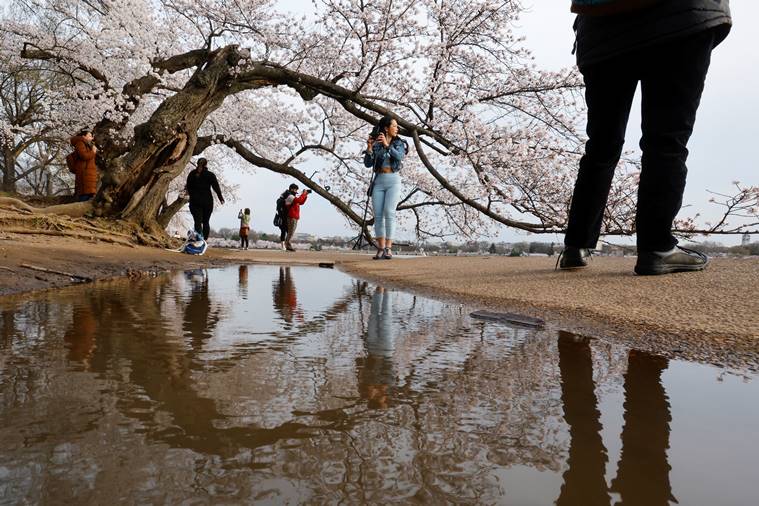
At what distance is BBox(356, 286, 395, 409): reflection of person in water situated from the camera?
3.85 feet

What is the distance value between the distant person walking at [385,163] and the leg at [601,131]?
3470mm

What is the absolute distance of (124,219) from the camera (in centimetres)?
820

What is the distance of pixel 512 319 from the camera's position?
235cm

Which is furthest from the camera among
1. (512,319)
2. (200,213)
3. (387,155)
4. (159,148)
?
(200,213)

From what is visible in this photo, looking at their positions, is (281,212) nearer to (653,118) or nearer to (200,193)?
(200,193)

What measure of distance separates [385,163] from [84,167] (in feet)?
19.0

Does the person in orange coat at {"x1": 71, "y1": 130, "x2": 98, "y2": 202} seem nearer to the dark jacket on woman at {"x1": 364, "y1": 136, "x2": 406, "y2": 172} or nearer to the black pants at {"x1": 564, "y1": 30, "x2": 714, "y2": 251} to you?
the dark jacket on woman at {"x1": 364, "y1": 136, "x2": 406, "y2": 172}

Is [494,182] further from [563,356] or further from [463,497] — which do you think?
[463,497]

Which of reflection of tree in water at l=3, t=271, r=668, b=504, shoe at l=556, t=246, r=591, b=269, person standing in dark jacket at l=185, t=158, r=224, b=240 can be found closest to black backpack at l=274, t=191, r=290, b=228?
person standing in dark jacket at l=185, t=158, r=224, b=240

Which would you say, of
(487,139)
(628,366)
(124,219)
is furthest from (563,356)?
(124,219)

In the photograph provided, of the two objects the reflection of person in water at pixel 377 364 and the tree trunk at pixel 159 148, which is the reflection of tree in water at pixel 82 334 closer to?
the reflection of person in water at pixel 377 364

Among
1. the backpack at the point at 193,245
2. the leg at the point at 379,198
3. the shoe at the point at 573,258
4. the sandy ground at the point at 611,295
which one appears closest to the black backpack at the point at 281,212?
the backpack at the point at 193,245

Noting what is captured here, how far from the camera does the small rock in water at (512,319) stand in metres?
2.28

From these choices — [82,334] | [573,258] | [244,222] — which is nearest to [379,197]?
[573,258]
